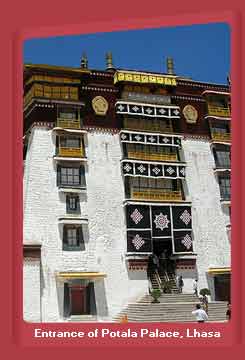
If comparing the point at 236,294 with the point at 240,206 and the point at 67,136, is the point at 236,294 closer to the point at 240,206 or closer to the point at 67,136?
the point at 240,206

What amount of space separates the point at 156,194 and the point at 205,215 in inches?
47.0

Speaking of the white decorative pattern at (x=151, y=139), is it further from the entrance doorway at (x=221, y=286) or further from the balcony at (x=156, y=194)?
the entrance doorway at (x=221, y=286)

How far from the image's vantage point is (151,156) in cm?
1326

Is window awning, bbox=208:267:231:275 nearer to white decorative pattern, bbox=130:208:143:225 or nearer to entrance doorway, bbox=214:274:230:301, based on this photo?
entrance doorway, bbox=214:274:230:301

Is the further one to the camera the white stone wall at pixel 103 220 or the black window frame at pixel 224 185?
the black window frame at pixel 224 185

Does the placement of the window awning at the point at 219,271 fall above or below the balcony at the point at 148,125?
below

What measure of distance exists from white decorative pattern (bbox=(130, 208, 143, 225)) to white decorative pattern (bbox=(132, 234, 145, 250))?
0.31 meters

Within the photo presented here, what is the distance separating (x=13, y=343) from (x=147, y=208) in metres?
5.76

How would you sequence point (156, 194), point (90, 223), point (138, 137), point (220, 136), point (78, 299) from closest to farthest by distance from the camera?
point (78, 299)
point (90, 223)
point (138, 137)
point (156, 194)
point (220, 136)

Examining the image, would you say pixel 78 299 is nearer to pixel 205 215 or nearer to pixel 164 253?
pixel 164 253

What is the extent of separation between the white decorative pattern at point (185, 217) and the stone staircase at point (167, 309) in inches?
64.5

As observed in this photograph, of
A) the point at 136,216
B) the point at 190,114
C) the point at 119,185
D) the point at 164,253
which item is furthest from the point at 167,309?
the point at 190,114

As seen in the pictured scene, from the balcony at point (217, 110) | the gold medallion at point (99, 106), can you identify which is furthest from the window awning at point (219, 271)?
the gold medallion at point (99, 106)

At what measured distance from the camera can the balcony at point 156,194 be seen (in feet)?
41.9
